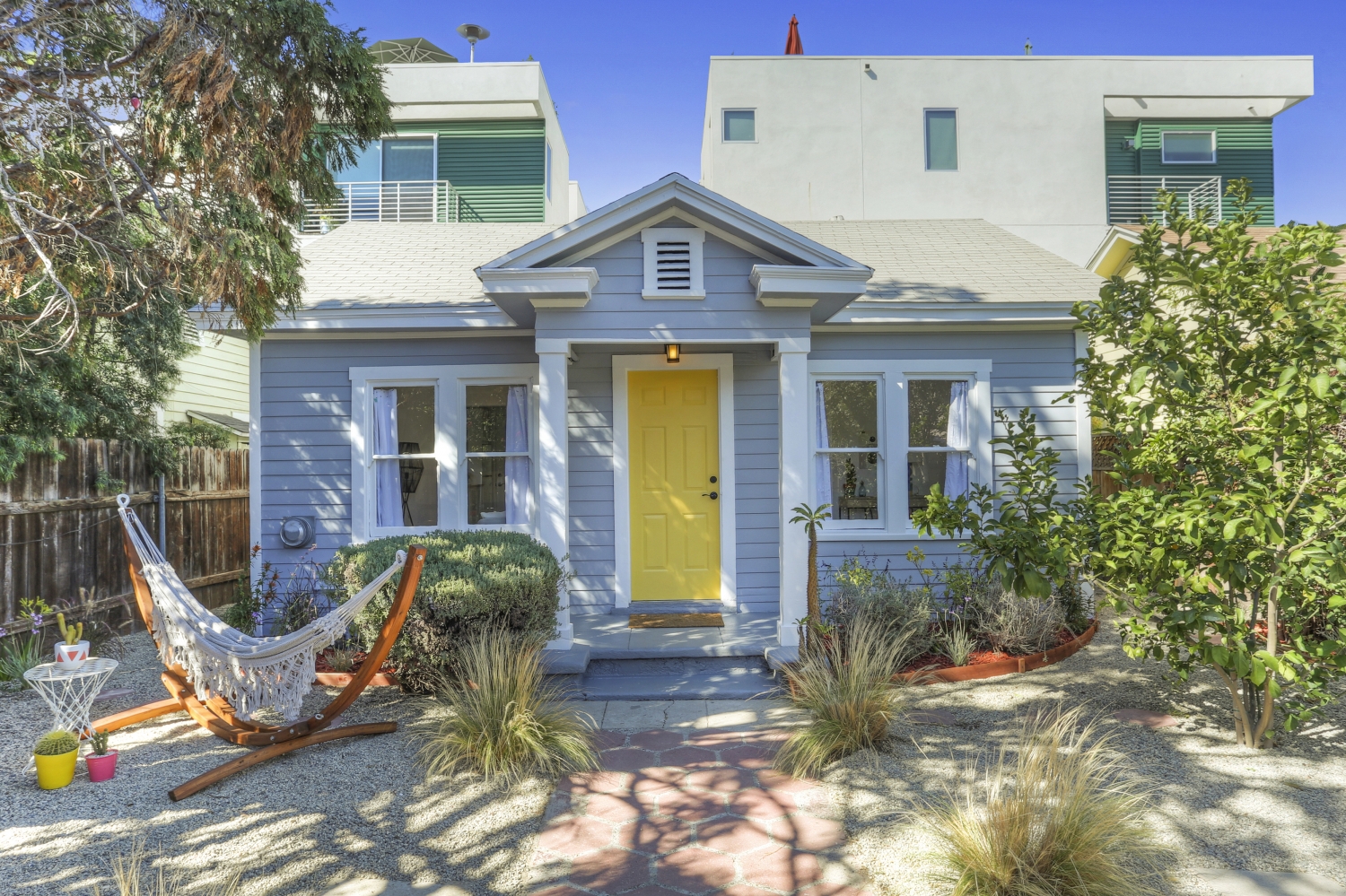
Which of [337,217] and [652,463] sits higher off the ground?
[337,217]

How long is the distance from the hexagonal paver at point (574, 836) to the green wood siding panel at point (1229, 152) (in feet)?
A: 62.6

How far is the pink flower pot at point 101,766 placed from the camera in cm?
401

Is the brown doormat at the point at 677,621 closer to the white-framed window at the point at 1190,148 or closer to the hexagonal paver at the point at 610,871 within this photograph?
the hexagonal paver at the point at 610,871

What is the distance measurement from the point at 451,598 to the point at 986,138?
16.7m

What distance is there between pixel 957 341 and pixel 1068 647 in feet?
9.10

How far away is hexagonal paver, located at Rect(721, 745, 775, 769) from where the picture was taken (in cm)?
424

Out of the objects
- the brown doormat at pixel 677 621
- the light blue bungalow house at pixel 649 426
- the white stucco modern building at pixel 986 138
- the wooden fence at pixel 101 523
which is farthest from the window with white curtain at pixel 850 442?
the white stucco modern building at pixel 986 138

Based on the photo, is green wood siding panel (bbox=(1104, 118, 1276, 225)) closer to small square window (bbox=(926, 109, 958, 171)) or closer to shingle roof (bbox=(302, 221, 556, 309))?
small square window (bbox=(926, 109, 958, 171))

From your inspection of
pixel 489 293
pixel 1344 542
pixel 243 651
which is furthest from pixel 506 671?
pixel 1344 542

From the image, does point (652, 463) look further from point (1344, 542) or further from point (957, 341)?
point (1344, 542)

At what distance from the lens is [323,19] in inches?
189

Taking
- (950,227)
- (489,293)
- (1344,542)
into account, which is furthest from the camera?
(950,227)

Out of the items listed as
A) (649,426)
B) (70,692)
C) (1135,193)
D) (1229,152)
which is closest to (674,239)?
(649,426)

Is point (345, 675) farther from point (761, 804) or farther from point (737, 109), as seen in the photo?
point (737, 109)
